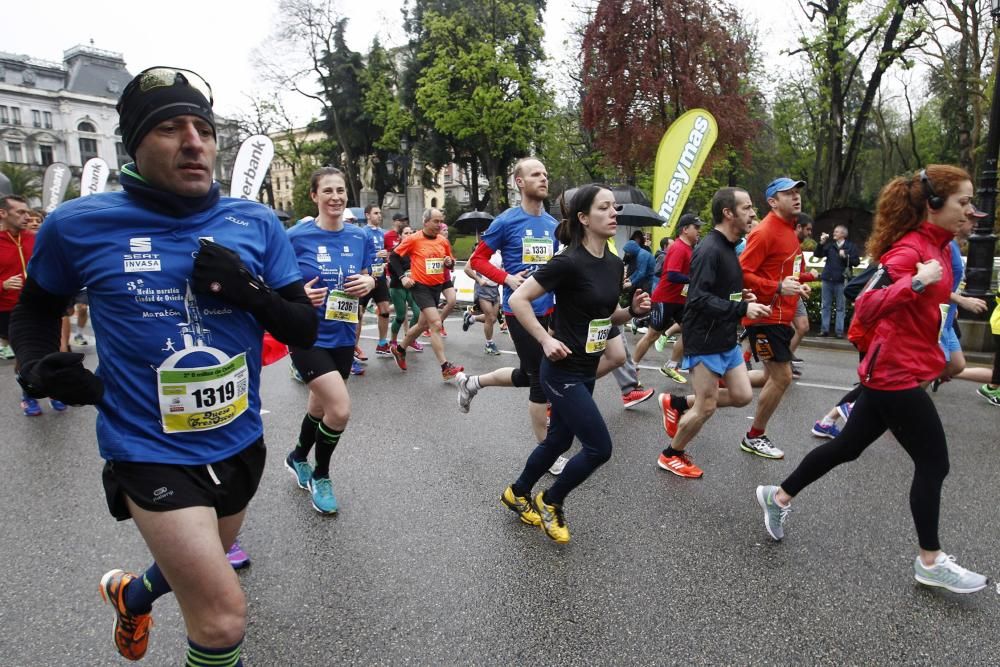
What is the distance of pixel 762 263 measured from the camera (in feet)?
15.3

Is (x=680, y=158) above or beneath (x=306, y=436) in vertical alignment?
above

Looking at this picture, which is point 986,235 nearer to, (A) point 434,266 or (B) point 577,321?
(A) point 434,266

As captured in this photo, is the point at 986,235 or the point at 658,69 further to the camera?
the point at 658,69

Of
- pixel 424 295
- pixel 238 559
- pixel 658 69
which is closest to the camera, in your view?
pixel 238 559

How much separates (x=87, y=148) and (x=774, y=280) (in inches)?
3756

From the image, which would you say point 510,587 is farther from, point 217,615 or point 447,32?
point 447,32

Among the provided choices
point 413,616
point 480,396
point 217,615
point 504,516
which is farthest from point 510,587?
point 480,396

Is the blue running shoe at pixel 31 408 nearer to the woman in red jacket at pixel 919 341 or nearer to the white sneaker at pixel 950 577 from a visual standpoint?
the woman in red jacket at pixel 919 341

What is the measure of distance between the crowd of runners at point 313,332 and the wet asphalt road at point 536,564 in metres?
0.22

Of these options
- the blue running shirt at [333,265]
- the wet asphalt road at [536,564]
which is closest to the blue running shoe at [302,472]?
the wet asphalt road at [536,564]

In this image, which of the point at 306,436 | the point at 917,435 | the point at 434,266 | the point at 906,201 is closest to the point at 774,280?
the point at 906,201

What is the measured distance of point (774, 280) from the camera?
15.4 feet

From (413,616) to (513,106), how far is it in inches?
1173

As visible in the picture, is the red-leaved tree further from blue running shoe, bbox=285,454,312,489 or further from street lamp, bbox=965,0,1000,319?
blue running shoe, bbox=285,454,312,489
